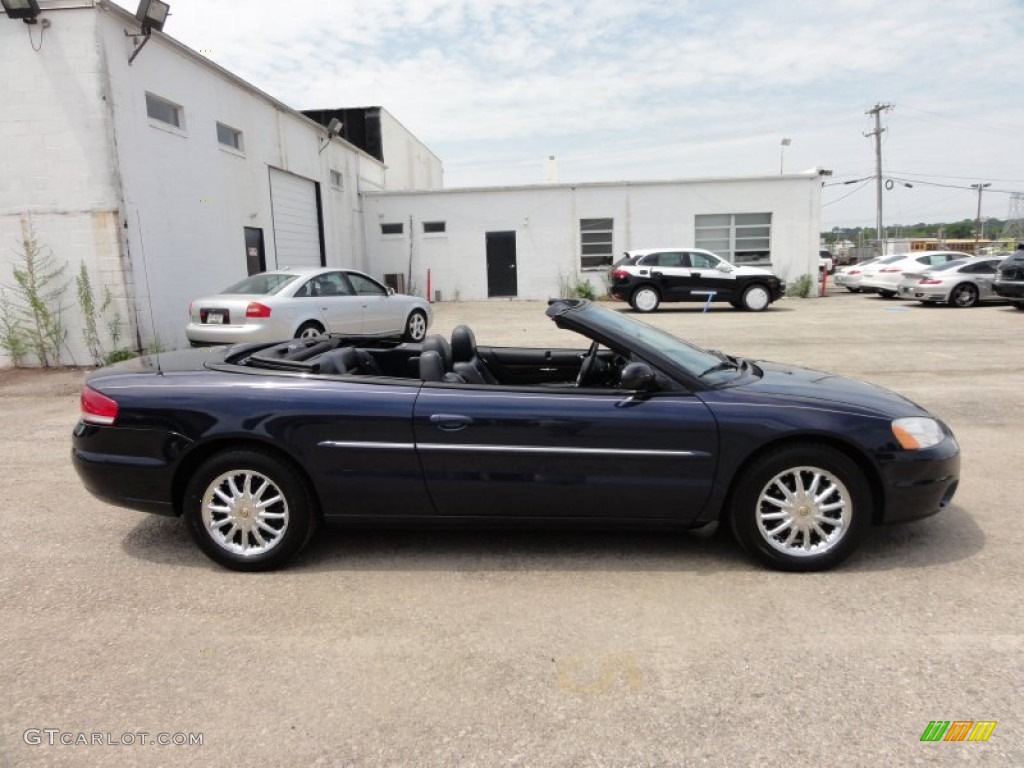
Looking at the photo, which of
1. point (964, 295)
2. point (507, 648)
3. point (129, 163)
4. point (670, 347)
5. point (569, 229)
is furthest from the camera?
point (569, 229)

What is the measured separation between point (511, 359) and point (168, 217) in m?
10.0

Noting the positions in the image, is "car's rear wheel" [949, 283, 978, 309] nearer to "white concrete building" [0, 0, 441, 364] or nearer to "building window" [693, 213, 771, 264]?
"building window" [693, 213, 771, 264]

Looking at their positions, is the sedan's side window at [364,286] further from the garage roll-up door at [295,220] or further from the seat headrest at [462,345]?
the seat headrest at [462,345]

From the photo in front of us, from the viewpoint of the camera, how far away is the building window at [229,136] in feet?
48.2

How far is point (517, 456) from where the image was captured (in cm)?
353

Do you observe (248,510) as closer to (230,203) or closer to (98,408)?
(98,408)

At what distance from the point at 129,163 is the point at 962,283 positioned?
1892 centimetres

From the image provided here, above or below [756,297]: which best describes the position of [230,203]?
above

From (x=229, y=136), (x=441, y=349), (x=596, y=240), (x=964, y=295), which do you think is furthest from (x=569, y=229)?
(x=441, y=349)

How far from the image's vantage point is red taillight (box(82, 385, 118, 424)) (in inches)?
147

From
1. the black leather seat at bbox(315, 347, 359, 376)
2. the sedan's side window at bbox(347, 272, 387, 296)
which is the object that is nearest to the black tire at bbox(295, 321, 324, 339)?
Result: the sedan's side window at bbox(347, 272, 387, 296)

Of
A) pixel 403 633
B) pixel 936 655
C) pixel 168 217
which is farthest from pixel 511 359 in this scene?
pixel 168 217

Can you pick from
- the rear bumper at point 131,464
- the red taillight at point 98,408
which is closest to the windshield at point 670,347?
the rear bumper at point 131,464

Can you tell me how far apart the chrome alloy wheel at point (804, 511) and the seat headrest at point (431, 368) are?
1.73 m
